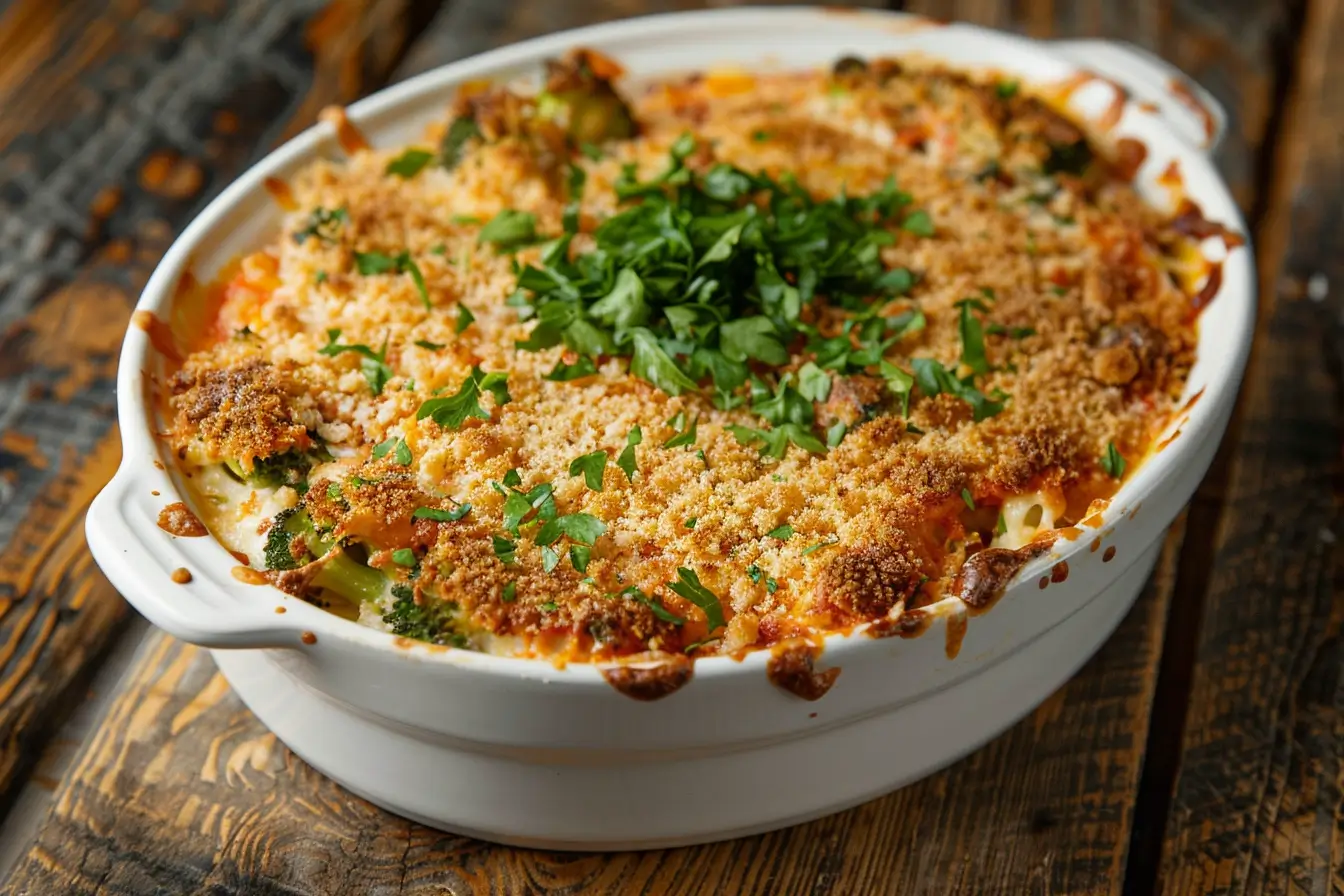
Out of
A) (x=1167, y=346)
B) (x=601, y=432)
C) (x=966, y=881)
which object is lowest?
(x=966, y=881)

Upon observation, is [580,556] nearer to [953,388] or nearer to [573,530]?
[573,530]

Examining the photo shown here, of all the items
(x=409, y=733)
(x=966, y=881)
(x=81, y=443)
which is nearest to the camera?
(x=409, y=733)

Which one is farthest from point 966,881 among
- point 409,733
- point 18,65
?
point 18,65

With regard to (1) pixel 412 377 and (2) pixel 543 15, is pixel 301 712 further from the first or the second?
(2) pixel 543 15

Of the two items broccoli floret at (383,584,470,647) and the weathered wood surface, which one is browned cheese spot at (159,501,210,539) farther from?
the weathered wood surface

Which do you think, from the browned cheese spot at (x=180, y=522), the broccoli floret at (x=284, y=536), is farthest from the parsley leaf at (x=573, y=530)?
the browned cheese spot at (x=180, y=522)

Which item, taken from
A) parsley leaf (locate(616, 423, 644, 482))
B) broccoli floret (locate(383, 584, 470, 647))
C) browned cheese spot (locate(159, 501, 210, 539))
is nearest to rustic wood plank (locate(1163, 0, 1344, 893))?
parsley leaf (locate(616, 423, 644, 482))

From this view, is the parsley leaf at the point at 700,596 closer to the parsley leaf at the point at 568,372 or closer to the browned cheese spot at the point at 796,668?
the browned cheese spot at the point at 796,668
